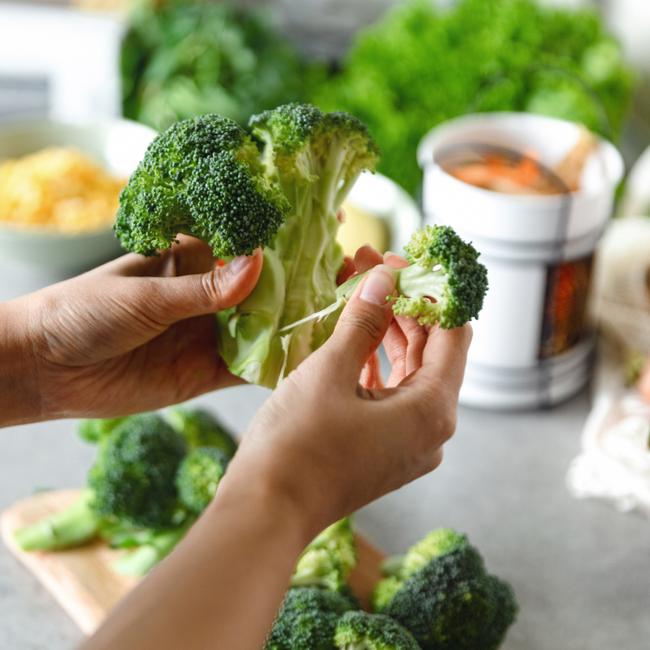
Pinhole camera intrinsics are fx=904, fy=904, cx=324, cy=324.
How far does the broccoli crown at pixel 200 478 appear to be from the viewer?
3.70ft

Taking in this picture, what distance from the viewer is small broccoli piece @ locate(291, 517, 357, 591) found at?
1.05 meters

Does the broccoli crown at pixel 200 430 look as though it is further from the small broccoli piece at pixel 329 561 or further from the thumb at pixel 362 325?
the thumb at pixel 362 325

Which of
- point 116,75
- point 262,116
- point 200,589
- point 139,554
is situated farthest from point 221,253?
point 116,75

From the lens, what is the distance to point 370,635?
89cm

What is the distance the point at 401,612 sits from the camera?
0.97 m

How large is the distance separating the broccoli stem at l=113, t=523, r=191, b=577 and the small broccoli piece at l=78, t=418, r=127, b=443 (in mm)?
176

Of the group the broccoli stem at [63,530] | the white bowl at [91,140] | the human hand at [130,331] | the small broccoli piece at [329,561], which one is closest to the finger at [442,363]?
the human hand at [130,331]

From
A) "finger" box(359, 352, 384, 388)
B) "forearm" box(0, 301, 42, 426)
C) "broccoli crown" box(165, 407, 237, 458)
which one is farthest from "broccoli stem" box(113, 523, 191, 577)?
"finger" box(359, 352, 384, 388)

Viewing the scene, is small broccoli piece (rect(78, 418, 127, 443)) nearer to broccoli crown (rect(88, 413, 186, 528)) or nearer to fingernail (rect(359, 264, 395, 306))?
broccoli crown (rect(88, 413, 186, 528))

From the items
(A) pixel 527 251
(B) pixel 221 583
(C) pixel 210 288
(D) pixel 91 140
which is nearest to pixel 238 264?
(C) pixel 210 288

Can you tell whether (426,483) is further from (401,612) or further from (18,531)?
(18,531)

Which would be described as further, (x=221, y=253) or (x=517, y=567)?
(x=517, y=567)

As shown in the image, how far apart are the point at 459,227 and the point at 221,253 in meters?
0.62

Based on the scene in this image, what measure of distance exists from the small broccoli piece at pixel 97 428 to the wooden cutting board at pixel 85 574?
0.40 ft
